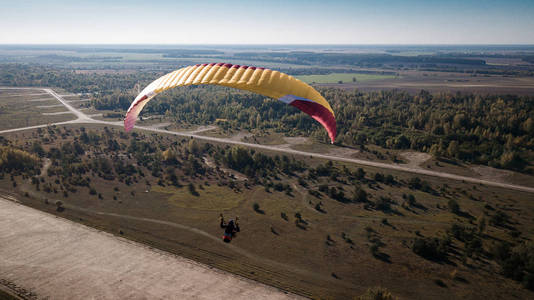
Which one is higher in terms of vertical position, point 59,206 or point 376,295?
point 59,206

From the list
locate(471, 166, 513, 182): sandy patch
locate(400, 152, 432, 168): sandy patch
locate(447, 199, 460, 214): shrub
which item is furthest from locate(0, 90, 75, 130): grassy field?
locate(471, 166, 513, 182): sandy patch

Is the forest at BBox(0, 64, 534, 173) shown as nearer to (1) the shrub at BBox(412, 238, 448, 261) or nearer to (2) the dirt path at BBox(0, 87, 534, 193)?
(2) the dirt path at BBox(0, 87, 534, 193)

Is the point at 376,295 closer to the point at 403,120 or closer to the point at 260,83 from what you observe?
Result: the point at 260,83

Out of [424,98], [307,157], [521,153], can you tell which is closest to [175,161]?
[307,157]

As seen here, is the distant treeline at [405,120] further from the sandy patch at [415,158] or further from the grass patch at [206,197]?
the grass patch at [206,197]

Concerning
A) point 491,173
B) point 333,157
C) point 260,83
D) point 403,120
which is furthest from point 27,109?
point 491,173
